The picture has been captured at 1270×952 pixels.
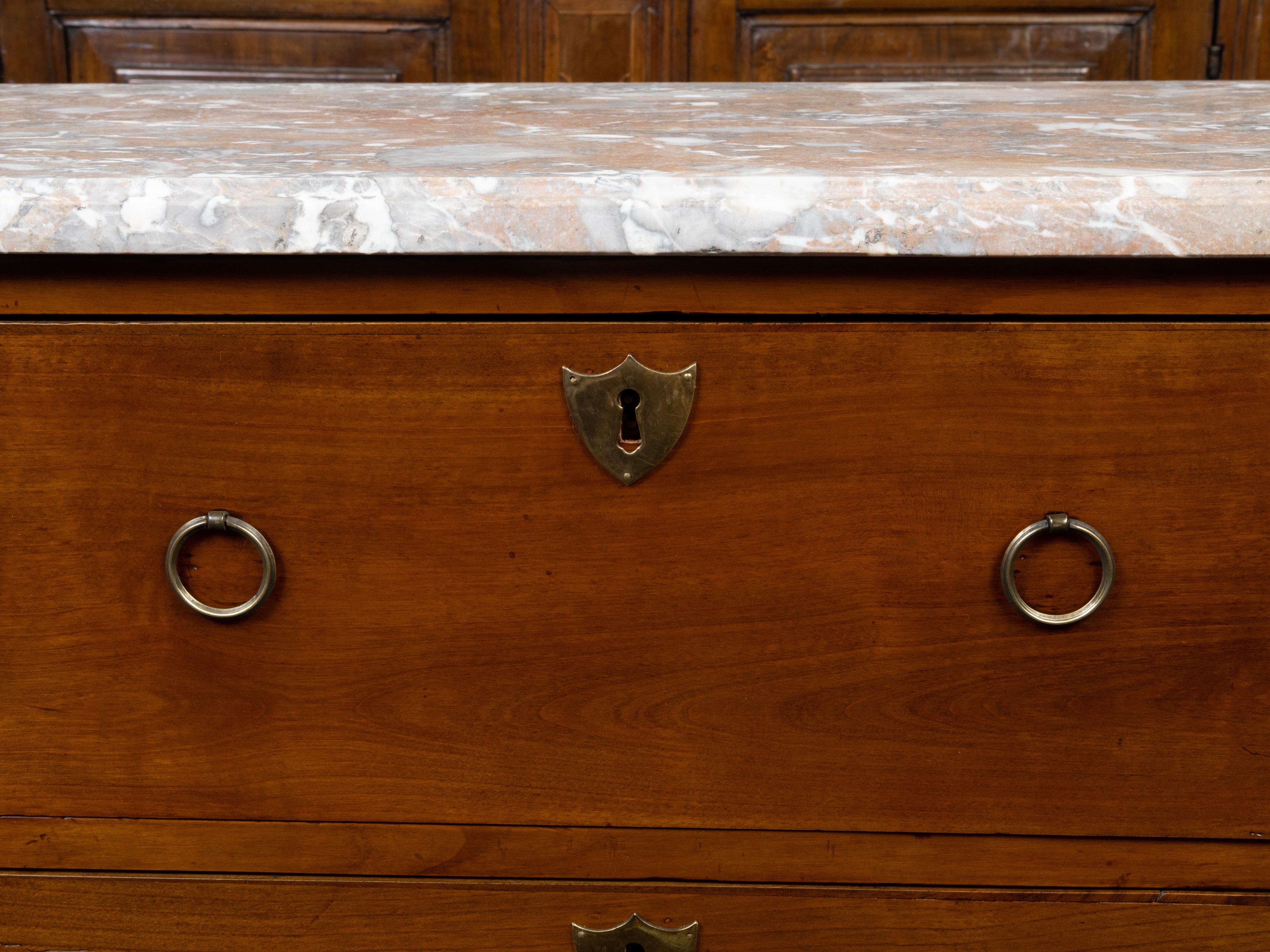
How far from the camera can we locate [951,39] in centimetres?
135

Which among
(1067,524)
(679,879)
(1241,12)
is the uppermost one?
(1241,12)

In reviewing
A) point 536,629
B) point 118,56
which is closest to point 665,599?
point 536,629

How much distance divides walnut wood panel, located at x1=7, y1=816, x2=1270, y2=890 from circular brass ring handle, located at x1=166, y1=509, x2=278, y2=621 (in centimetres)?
9

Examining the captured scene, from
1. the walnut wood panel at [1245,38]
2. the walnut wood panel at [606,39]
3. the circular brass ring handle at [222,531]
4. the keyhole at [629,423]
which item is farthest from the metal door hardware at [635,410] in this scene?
the walnut wood panel at [1245,38]

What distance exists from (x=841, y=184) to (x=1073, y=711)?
0.22 m

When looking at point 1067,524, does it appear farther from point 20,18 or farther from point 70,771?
point 20,18

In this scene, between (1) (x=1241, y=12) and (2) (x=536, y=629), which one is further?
(1) (x=1241, y=12)

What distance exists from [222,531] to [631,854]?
0.21m

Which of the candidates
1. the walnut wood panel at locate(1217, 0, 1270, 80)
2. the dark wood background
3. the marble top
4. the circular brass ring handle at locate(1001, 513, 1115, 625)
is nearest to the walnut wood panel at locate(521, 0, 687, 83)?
the dark wood background

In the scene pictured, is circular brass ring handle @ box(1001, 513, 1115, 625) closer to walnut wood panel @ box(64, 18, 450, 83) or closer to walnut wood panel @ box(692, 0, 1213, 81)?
walnut wood panel @ box(692, 0, 1213, 81)

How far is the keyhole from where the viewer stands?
1.22 feet

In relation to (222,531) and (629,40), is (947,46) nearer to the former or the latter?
(629,40)

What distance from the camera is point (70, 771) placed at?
1.33 feet

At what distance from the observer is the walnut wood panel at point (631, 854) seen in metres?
0.41
